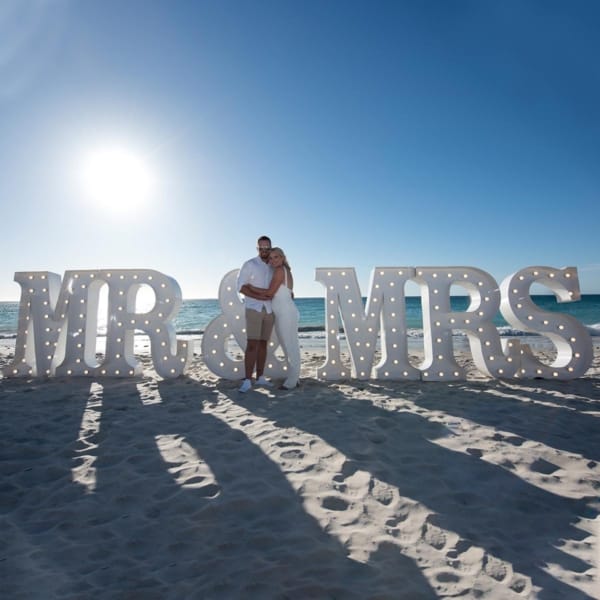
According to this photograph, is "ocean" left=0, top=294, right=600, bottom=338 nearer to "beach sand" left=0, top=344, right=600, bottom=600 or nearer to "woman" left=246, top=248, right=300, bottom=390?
"woman" left=246, top=248, right=300, bottom=390

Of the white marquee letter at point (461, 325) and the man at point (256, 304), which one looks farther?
the white marquee letter at point (461, 325)

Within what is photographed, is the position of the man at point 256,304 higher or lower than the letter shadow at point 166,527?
higher

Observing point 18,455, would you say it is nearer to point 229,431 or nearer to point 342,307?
point 229,431

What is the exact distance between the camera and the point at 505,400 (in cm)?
495

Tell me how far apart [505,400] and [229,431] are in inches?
146

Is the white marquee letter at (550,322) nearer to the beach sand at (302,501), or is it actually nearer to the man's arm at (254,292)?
the beach sand at (302,501)

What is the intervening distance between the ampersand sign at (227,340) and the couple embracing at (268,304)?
0.49 metres

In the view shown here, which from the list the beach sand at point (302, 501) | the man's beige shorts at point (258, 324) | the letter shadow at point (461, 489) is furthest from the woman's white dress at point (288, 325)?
the letter shadow at point (461, 489)

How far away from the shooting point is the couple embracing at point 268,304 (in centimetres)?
562

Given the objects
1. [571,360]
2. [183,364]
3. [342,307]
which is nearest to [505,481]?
[342,307]

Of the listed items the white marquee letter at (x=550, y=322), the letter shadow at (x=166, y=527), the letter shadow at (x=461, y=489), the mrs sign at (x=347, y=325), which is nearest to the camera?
the letter shadow at (x=166, y=527)

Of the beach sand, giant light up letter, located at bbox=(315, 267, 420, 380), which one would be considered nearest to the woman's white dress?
giant light up letter, located at bbox=(315, 267, 420, 380)

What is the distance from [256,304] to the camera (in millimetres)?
5684

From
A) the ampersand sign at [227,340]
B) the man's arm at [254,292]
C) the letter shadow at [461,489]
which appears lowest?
the letter shadow at [461,489]
